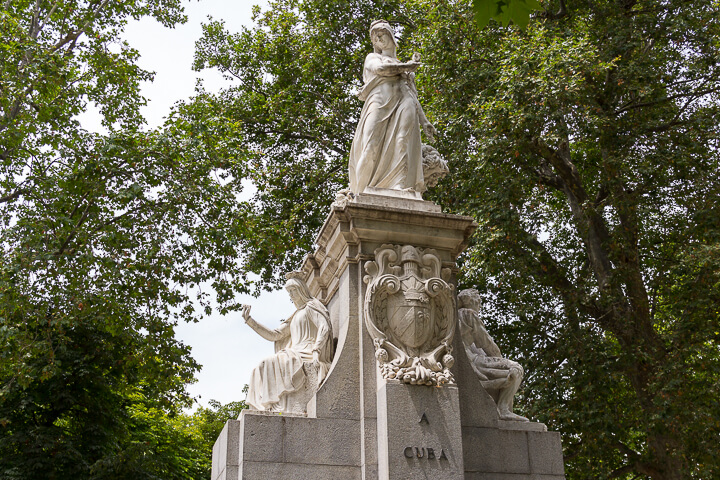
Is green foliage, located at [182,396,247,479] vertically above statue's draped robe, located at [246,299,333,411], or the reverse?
green foliage, located at [182,396,247,479]

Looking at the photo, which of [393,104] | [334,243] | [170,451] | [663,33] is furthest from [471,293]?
[170,451]

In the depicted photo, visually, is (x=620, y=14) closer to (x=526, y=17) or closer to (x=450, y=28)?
(x=450, y=28)

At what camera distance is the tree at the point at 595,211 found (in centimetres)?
1427

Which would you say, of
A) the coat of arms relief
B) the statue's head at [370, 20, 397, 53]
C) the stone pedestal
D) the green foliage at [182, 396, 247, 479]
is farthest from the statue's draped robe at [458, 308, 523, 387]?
the green foliage at [182, 396, 247, 479]

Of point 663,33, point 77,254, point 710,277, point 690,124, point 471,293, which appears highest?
point 663,33

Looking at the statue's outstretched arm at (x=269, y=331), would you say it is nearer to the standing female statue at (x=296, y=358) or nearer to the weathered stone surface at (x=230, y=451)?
the standing female statue at (x=296, y=358)

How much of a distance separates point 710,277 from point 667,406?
2586 mm

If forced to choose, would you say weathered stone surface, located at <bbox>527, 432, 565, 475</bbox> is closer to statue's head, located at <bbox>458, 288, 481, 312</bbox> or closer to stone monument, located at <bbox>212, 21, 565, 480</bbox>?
stone monument, located at <bbox>212, 21, 565, 480</bbox>

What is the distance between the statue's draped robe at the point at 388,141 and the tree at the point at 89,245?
7.70 meters

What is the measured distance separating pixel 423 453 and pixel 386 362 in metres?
0.90

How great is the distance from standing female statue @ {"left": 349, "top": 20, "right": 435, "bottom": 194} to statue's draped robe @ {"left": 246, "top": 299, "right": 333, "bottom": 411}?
57.8 inches

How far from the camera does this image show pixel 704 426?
43.5 feet

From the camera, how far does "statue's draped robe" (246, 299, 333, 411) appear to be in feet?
24.4

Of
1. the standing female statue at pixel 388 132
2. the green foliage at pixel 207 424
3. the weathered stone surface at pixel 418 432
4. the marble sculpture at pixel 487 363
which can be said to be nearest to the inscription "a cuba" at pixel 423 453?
the weathered stone surface at pixel 418 432
